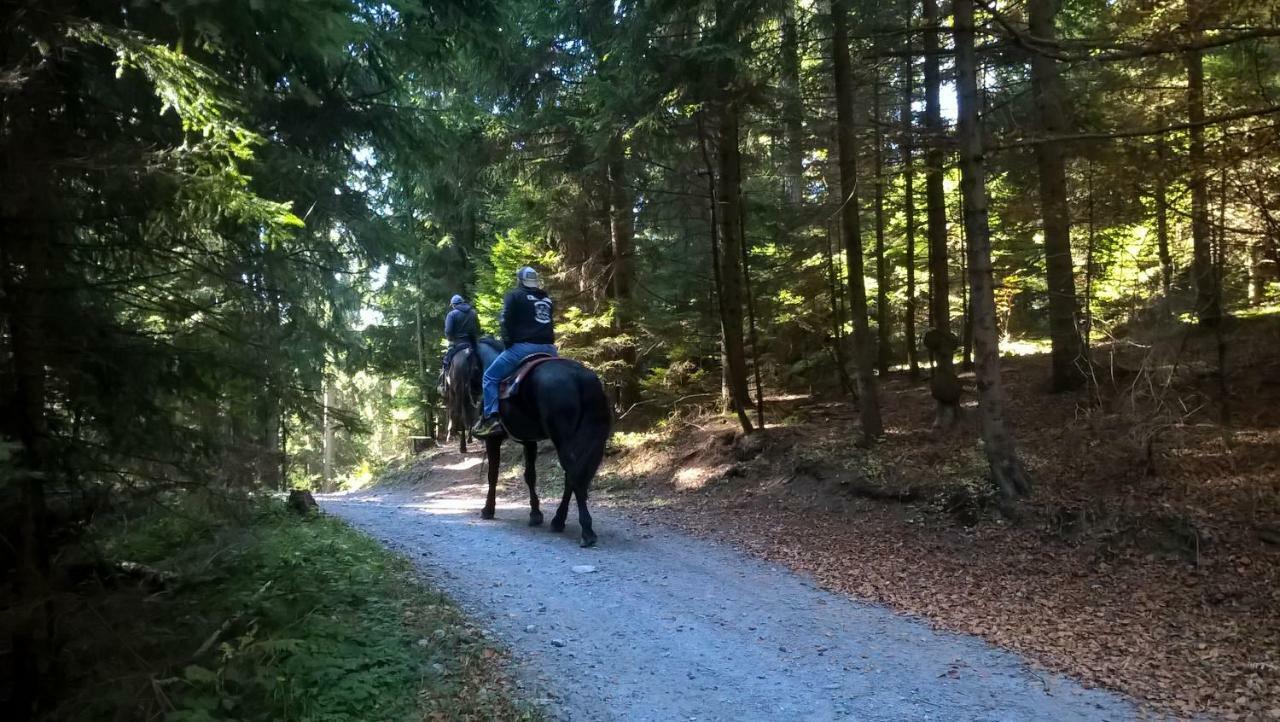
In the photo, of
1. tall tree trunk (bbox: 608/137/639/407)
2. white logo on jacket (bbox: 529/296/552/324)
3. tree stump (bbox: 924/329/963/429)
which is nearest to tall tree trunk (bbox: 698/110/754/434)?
tall tree trunk (bbox: 608/137/639/407)

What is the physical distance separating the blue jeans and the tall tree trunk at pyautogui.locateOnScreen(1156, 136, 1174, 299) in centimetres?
714

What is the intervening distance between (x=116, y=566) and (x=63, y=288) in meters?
2.20

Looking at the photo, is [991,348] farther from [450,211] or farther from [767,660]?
[450,211]

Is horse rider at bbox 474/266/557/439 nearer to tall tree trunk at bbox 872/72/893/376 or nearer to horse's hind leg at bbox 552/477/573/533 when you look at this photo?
horse's hind leg at bbox 552/477/573/533

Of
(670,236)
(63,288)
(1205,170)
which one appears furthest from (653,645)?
(670,236)

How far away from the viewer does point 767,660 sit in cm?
550

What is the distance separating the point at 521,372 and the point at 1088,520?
6.57m

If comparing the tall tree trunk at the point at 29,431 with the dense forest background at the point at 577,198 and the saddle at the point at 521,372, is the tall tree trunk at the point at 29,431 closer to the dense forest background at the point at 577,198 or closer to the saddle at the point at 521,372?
the dense forest background at the point at 577,198

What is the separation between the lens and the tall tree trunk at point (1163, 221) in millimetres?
7871

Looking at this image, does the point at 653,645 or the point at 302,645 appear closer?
the point at 302,645

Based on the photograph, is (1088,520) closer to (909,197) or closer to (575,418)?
(575,418)

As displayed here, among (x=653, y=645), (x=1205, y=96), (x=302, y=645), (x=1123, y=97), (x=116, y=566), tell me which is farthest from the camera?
(x=1123, y=97)

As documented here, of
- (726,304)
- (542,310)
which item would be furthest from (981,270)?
(726,304)

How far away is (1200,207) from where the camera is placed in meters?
7.90
